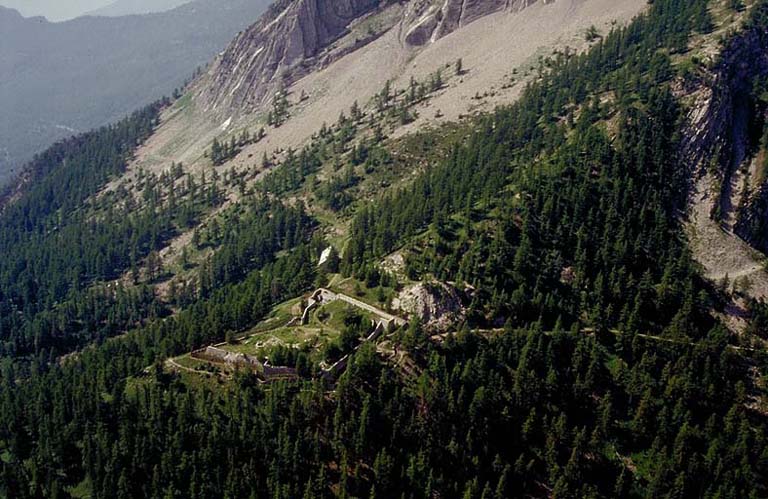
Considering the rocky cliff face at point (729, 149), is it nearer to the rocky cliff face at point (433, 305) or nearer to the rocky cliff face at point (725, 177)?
the rocky cliff face at point (725, 177)

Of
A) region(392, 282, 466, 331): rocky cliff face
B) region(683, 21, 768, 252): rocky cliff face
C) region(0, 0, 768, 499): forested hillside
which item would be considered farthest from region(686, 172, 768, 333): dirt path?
region(392, 282, 466, 331): rocky cliff face

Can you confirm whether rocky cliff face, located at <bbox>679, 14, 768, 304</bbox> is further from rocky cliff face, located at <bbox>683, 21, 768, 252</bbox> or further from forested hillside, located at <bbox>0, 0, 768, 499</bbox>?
forested hillside, located at <bbox>0, 0, 768, 499</bbox>

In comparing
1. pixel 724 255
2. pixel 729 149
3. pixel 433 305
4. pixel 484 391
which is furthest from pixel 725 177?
pixel 484 391

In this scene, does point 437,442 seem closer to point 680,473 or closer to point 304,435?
point 304,435

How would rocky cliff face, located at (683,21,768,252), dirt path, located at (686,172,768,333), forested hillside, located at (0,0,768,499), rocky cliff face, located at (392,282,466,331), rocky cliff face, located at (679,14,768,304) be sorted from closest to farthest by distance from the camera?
forested hillside, located at (0,0,768,499), rocky cliff face, located at (392,282,466,331), dirt path, located at (686,172,768,333), rocky cliff face, located at (679,14,768,304), rocky cliff face, located at (683,21,768,252)

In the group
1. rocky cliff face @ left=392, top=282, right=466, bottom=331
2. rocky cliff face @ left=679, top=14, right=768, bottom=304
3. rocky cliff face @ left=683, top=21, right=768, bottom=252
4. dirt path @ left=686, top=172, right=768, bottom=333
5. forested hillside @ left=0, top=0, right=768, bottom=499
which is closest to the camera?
forested hillside @ left=0, top=0, right=768, bottom=499

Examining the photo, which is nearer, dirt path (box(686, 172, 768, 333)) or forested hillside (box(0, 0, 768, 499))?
forested hillside (box(0, 0, 768, 499))

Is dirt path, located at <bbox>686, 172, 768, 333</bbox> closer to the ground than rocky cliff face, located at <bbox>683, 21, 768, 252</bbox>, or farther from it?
closer to the ground

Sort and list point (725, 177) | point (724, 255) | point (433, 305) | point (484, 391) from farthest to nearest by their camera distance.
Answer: point (725, 177) < point (724, 255) < point (433, 305) < point (484, 391)

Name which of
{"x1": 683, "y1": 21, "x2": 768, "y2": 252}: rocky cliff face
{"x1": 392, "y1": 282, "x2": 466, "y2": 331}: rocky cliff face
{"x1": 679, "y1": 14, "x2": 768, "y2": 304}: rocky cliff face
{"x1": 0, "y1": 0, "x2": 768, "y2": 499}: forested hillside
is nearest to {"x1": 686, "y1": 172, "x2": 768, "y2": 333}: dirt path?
{"x1": 679, "y1": 14, "x2": 768, "y2": 304}: rocky cliff face

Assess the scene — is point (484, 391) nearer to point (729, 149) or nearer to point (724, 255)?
point (724, 255)

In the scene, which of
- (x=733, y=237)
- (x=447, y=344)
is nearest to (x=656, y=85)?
(x=733, y=237)
